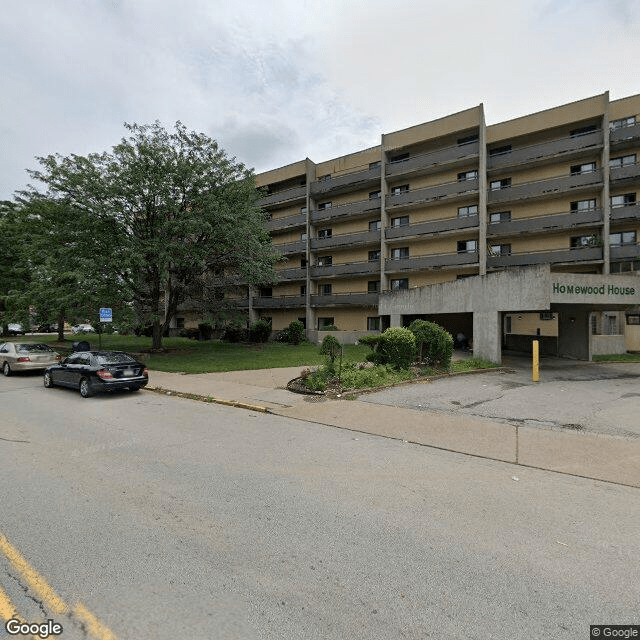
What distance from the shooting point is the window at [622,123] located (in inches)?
1142

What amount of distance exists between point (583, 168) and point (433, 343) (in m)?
25.8

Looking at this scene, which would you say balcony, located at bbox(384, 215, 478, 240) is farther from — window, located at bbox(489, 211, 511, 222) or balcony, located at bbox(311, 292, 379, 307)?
balcony, located at bbox(311, 292, 379, 307)

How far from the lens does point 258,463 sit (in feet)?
19.0

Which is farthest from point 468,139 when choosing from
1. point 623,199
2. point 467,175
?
point 623,199

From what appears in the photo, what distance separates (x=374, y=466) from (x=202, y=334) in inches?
1533

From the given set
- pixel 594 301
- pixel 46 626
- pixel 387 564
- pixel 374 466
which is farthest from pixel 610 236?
pixel 46 626

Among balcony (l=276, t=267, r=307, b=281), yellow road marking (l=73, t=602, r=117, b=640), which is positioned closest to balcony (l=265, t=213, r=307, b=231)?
balcony (l=276, t=267, r=307, b=281)

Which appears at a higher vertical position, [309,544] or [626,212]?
[626,212]

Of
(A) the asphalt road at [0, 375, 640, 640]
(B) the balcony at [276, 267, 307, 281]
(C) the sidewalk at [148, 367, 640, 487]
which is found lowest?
(C) the sidewalk at [148, 367, 640, 487]

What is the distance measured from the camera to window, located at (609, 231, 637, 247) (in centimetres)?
2880

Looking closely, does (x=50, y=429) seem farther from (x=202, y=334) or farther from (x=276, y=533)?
(x=202, y=334)

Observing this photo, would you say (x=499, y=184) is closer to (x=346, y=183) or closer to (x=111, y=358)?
(x=346, y=183)

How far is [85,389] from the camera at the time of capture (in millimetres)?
11375

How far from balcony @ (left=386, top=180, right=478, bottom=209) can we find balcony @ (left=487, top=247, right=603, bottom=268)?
605cm
